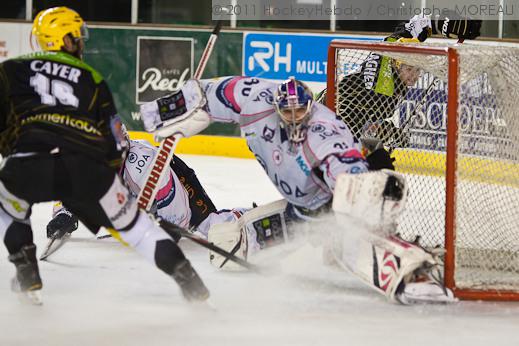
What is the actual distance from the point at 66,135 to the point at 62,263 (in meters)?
1.28

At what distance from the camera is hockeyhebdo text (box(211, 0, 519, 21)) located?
7.67 metres

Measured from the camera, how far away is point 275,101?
13.2 ft

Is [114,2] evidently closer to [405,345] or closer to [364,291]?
[364,291]

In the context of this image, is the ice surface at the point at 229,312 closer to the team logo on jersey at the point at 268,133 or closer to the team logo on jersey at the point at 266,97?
the team logo on jersey at the point at 268,133

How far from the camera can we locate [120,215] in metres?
3.56

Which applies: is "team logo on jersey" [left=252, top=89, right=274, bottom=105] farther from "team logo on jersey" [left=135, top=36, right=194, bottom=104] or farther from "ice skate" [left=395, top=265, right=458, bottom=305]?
"team logo on jersey" [left=135, top=36, right=194, bottom=104]

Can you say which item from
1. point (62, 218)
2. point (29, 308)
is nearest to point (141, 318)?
point (29, 308)

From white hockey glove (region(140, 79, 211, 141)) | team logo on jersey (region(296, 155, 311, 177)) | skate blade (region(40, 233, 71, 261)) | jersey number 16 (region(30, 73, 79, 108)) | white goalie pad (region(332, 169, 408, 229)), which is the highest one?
jersey number 16 (region(30, 73, 79, 108))

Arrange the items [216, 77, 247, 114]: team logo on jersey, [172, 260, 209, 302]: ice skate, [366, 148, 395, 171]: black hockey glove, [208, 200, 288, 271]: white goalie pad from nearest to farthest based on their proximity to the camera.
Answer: [172, 260, 209, 302]: ice skate
[216, 77, 247, 114]: team logo on jersey
[208, 200, 288, 271]: white goalie pad
[366, 148, 395, 171]: black hockey glove

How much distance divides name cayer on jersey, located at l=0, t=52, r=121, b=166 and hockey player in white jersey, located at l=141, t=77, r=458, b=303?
24.4 inches

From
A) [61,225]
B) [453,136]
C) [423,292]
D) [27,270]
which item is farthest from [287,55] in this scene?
[27,270]

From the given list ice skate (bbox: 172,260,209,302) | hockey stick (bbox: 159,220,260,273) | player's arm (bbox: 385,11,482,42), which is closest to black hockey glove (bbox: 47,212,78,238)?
hockey stick (bbox: 159,220,260,273)

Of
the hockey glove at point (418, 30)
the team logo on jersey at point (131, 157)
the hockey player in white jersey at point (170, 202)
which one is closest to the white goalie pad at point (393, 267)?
the hockey player in white jersey at point (170, 202)

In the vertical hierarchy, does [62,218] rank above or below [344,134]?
below
